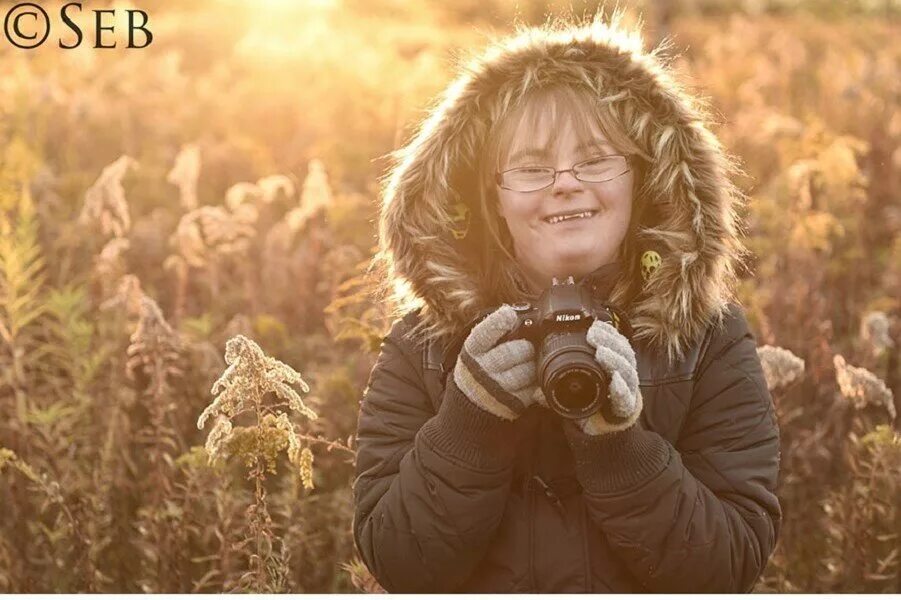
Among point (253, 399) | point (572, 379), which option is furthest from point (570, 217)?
point (253, 399)

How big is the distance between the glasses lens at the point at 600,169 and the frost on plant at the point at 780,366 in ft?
4.65

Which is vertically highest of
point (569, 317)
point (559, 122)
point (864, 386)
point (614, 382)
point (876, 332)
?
point (559, 122)

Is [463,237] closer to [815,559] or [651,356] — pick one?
[651,356]

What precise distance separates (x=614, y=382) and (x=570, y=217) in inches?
24.7

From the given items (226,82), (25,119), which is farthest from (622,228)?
(226,82)

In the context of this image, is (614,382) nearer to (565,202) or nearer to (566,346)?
(566,346)

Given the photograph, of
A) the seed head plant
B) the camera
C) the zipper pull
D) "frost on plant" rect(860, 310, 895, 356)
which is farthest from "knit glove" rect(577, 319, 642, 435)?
"frost on plant" rect(860, 310, 895, 356)

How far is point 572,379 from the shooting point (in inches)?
101

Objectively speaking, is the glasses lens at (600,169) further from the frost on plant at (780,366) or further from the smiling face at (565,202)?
the frost on plant at (780,366)

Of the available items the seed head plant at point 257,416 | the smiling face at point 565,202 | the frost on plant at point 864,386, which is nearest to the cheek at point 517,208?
the smiling face at point 565,202

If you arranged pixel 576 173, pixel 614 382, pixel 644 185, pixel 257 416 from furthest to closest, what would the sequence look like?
pixel 257 416
pixel 644 185
pixel 576 173
pixel 614 382

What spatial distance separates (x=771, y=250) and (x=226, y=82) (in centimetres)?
626

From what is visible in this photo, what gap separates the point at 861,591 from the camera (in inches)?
179

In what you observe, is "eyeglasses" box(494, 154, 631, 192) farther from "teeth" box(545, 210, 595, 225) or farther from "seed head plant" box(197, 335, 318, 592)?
"seed head plant" box(197, 335, 318, 592)
